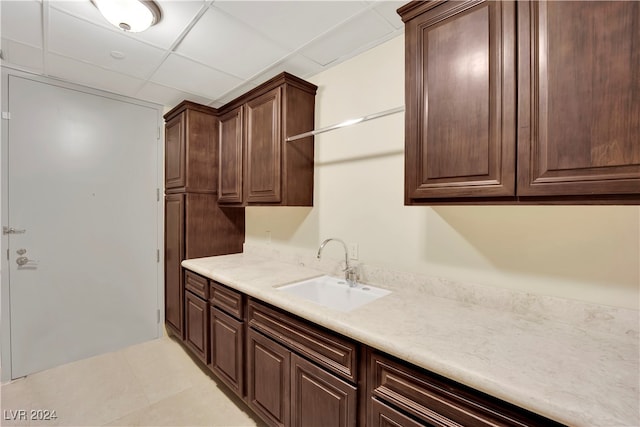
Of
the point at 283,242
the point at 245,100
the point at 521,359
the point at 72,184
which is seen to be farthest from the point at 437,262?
the point at 72,184

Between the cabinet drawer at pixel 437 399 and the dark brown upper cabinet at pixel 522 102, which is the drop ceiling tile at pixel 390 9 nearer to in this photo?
the dark brown upper cabinet at pixel 522 102

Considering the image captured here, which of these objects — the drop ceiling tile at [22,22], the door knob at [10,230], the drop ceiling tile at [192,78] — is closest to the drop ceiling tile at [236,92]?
the drop ceiling tile at [192,78]

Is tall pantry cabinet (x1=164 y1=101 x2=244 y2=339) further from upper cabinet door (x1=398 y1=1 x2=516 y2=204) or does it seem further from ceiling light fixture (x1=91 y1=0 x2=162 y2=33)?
upper cabinet door (x1=398 y1=1 x2=516 y2=204)

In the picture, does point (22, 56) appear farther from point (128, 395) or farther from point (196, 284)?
point (128, 395)

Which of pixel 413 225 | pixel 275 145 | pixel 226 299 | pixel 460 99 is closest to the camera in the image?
pixel 460 99

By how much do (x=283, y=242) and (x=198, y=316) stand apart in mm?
904

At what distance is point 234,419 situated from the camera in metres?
1.83

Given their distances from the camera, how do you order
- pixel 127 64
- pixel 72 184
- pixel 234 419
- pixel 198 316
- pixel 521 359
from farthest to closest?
pixel 72 184, pixel 198 316, pixel 127 64, pixel 234 419, pixel 521 359

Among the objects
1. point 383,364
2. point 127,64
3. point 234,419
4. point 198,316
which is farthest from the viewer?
point 198,316

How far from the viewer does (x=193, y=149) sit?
2553mm

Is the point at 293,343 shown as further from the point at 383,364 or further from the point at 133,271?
the point at 133,271

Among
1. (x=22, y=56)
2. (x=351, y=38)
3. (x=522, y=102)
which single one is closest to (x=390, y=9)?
(x=351, y=38)

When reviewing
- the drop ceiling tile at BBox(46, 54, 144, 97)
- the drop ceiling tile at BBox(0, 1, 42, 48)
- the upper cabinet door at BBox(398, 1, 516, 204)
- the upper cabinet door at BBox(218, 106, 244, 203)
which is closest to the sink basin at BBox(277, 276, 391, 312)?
the upper cabinet door at BBox(398, 1, 516, 204)

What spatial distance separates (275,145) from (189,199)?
1.05m
